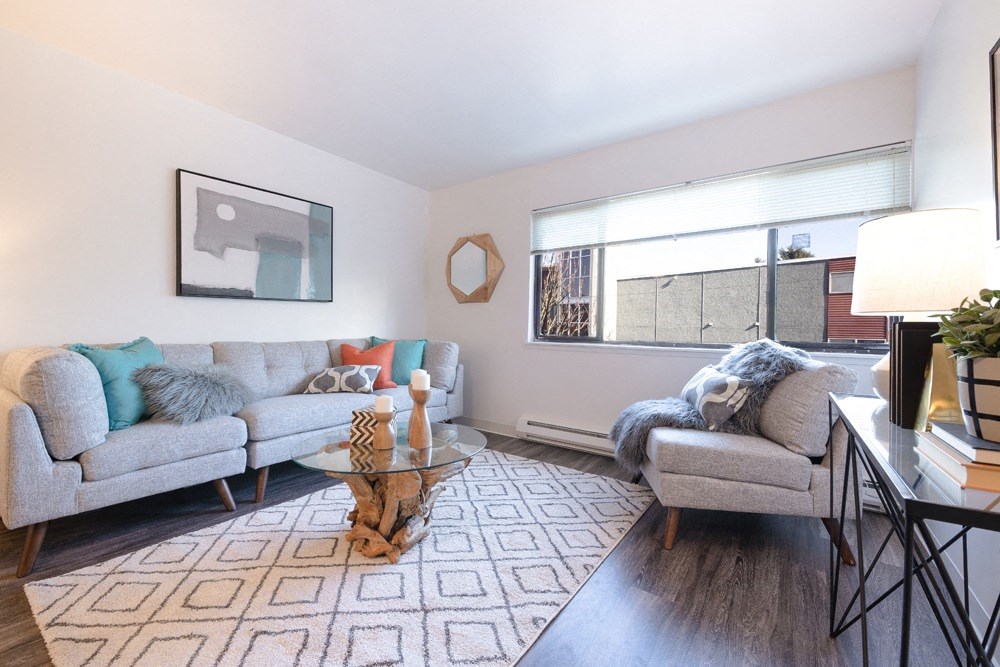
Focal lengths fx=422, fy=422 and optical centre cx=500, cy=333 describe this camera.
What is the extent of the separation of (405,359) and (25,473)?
225 centimetres

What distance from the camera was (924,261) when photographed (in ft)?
4.42

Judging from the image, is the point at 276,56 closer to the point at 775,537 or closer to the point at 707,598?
the point at 707,598

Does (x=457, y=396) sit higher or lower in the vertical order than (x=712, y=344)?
lower

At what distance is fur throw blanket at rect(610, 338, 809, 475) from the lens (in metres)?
2.02

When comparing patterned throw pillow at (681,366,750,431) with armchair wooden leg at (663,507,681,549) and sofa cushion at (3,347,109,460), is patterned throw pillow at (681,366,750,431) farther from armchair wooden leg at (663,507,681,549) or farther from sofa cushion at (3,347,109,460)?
sofa cushion at (3,347,109,460)

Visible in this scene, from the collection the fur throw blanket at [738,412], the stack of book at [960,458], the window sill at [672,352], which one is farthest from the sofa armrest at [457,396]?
the stack of book at [960,458]

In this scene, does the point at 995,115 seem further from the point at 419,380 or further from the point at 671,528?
the point at 419,380

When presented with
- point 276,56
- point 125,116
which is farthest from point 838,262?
point 125,116

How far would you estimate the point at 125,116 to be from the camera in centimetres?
253

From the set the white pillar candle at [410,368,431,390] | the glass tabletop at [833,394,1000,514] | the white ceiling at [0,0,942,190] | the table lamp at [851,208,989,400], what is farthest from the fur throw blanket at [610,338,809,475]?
the white ceiling at [0,0,942,190]

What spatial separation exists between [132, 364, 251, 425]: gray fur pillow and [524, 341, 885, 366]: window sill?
2305 millimetres

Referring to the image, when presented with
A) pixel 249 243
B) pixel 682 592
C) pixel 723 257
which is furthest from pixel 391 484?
pixel 723 257

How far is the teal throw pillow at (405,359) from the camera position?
140 inches

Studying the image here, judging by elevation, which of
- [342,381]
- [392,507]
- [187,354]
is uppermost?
[187,354]
